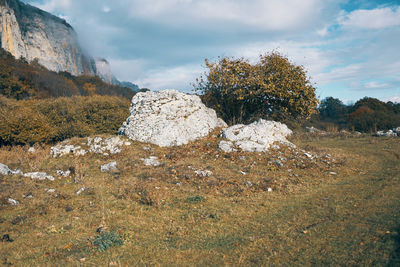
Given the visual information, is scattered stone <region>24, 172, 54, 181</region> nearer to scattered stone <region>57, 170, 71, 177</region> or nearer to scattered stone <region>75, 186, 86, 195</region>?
scattered stone <region>57, 170, 71, 177</region>

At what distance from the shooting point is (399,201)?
27.6 feet

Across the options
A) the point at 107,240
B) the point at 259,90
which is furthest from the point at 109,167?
the point at 259,90

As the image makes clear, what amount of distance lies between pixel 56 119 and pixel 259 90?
2012cm

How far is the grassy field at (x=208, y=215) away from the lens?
5750mm

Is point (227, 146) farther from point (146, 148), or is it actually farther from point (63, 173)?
point (63, 173)

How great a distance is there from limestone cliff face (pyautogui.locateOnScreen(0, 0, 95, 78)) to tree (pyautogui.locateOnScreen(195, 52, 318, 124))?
104 m

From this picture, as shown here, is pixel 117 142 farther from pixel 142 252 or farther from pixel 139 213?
pixel 142 252

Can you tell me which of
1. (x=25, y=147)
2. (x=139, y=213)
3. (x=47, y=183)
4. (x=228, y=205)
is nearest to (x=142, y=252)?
(x=139, y=213)

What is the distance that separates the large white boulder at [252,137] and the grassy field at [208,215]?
1839mm

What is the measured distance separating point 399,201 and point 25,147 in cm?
2361

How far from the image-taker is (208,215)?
8102 mm

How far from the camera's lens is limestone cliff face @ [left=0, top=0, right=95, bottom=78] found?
9850 centimetres

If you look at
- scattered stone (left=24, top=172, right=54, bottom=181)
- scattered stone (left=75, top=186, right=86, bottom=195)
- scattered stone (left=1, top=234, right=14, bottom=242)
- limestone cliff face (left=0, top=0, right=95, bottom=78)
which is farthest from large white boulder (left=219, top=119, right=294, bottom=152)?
limestone cliff face (left=0, top=0, right=95, bottom=78)

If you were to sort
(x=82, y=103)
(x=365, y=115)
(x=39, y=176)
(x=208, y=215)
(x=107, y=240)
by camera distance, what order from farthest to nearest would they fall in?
(x=365, y=115) → (x=82, y=103) → (x=39, y=176) → (x=208, y=215) → (x=107, y=240)
